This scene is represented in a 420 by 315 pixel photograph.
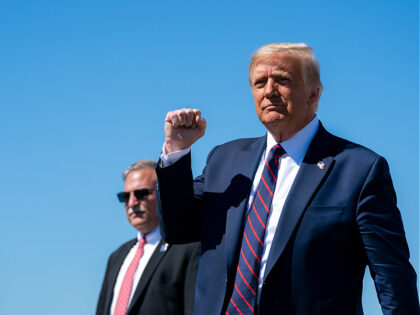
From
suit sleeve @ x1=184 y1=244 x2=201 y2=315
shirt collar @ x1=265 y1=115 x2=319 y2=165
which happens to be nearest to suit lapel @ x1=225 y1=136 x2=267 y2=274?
shirt collar @ x1=265 y1=115 x2=319 y2=165

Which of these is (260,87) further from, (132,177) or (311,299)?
(132,177)

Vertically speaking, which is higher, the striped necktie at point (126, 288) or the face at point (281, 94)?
the face at point (281, 94)

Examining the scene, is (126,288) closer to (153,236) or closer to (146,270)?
(146,270)

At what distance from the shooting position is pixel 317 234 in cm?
369

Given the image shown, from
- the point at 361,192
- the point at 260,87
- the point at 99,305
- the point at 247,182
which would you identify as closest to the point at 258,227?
the point at 247,182

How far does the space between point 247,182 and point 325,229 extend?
0.61m

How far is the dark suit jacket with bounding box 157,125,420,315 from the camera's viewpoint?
363 centimetres

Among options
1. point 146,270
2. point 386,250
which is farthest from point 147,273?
point 386,250

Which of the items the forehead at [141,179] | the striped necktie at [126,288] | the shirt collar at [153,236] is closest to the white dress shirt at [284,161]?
the striped necktie at [126,288]

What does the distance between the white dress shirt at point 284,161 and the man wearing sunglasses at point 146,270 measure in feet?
8.43

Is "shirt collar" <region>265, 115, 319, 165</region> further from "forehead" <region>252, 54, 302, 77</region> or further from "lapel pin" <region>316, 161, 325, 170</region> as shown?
"forehead" <region>252, 54, 302, 77</region>

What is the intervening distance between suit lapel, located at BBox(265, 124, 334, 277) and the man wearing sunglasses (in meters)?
2.76

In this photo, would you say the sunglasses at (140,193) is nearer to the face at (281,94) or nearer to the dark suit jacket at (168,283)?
the dark suit jacket at (168,283)

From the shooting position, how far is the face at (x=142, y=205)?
7.57 meters
